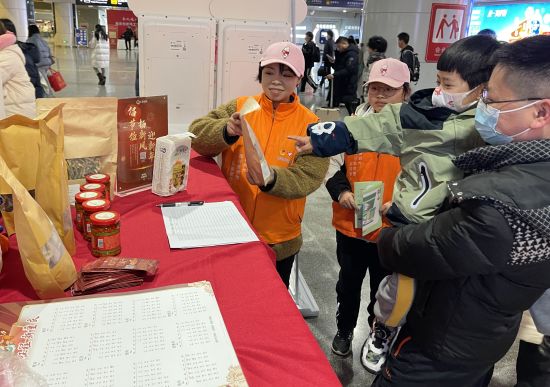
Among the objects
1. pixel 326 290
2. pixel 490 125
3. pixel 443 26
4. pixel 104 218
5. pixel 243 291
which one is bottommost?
pixel 326 290

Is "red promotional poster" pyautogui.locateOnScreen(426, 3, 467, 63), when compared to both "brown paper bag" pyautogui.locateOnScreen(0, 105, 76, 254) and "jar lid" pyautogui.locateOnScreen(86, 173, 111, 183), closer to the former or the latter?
"jar lid" pyautogui.locateOnScreen(86, 173, 111, 183)

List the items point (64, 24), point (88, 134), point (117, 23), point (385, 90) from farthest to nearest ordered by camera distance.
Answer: point (117, 23) → point (64, 24) → point (385, 90) → point (88, 134)

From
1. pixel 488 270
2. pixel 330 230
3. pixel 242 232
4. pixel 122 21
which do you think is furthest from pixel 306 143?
pixel 122 21

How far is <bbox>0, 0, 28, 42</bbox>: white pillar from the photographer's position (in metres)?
10.9

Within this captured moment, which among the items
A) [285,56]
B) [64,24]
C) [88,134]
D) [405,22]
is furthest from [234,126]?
[64,24]

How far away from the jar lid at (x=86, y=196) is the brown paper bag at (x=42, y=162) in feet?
0.34

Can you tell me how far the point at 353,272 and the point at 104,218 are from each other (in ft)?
4.08

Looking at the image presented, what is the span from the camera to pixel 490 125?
1034 millimetres

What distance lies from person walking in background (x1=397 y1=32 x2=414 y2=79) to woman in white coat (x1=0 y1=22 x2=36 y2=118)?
16.1 feet

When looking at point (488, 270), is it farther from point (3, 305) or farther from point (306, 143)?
point (3, 305)

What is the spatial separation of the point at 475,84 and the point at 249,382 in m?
1.04

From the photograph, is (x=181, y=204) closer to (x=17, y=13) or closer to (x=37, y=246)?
(x=37, y=246)

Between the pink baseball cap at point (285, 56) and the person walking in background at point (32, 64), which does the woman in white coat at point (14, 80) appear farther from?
the pink baseball cap at point (285, 56)

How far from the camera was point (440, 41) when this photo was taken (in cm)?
704
